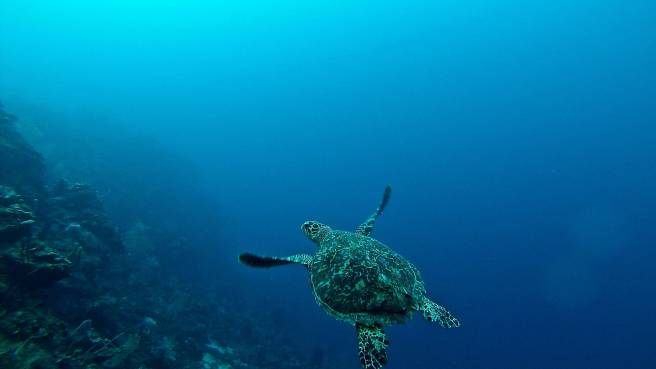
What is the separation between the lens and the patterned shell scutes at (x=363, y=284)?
163 inches

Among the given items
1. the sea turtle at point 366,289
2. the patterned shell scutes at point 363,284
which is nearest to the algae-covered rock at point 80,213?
the sea turtle at point 366,289

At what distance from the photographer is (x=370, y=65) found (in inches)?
5468

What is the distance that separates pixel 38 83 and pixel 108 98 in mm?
13211

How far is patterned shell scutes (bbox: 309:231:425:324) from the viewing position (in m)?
4.13

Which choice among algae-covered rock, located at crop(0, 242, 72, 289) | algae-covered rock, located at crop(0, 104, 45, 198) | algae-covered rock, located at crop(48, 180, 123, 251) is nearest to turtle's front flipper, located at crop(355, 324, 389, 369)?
algae-covered rock, located at crop(0, 242, 72, 289)

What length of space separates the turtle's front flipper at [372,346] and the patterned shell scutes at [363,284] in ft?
0.39

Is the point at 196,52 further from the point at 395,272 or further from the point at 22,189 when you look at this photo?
the point at 395,272

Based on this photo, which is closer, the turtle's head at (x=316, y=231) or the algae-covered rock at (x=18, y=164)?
the turtle's head at (x=316, y=231)

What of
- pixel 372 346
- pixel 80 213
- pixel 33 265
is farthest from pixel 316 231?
pixel 80 213

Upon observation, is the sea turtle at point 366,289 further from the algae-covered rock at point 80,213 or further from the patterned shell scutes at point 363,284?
the algae-covered rock at point 80,213

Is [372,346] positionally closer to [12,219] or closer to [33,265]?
[33,265]

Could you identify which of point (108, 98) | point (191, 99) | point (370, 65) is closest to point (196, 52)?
point (191, 99)

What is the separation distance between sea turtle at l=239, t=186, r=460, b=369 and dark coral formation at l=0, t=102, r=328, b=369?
613 cm

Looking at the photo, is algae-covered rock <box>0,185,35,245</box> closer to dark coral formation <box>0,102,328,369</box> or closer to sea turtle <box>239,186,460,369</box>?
dark coral formation <box>0,102,328,369</box>
